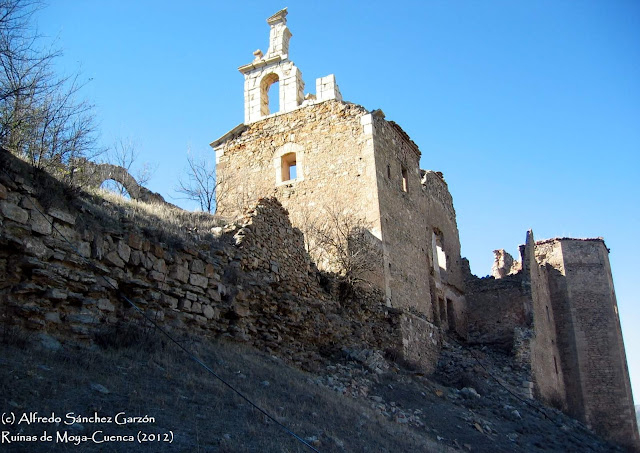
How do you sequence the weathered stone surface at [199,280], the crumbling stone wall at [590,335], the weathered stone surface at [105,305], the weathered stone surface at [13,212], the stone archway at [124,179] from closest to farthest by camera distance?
the weathered stone surface at [13,212], the weathered stone surface at [105,305], the weathered stone surface at [199,280], the stone archway at [124,179], the crumbling stone wall at [590,335]

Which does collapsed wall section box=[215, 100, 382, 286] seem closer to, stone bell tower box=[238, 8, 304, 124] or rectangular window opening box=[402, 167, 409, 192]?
stone bell tower box=[238, 8, 304, 124]

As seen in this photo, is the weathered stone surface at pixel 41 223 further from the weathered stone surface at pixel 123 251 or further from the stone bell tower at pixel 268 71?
the stone bell tower at pixel 268 71

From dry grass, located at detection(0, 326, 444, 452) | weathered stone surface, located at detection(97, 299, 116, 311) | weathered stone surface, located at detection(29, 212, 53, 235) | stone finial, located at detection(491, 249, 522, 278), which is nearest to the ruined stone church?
stone finial, located at detection(491, 249, 522, 278)

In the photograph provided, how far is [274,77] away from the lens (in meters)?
20.1

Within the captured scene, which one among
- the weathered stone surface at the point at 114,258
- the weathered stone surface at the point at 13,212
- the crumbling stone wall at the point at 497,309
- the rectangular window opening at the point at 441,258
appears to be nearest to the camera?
Answer: the weathered stone surface at the point at 13,212

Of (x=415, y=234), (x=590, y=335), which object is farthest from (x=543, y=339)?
(x=415, y=234)

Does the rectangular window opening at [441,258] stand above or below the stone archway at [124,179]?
below

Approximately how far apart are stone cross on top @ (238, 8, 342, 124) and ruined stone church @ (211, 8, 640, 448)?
0.12ft

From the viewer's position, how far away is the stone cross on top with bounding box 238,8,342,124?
63.1 ft

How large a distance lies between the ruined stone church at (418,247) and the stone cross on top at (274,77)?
1.5 inches

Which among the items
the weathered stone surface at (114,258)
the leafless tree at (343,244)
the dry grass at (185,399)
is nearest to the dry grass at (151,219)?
the weathered stone surface at (114,258)

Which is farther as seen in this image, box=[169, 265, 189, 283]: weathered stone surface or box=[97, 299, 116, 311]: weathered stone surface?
box=[169, 265, 189, 283]: weathered stone surface

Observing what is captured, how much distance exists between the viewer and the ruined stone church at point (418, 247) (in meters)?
17.2

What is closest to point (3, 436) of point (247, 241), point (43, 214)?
point (43, 214)
